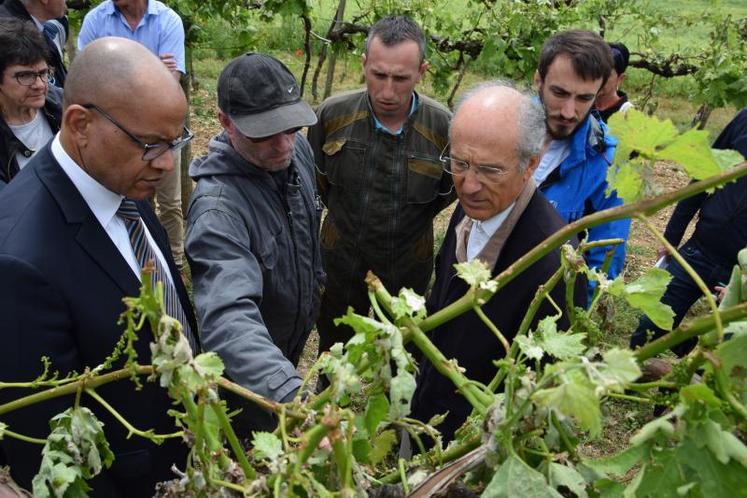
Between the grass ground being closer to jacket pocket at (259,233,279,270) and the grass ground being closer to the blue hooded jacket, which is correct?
the blue hooded jacket

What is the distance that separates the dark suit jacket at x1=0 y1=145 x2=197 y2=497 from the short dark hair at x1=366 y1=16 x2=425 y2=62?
6.43 ft

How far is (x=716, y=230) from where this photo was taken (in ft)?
12.3

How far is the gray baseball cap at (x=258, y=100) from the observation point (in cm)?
258

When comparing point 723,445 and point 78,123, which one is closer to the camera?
point 723,445

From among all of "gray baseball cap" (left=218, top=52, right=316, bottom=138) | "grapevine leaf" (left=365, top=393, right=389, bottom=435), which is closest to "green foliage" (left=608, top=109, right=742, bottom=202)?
"grapevine leaf" (left=365, top=393, right=389, bottom=435)

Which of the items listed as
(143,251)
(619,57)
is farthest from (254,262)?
(619,57)

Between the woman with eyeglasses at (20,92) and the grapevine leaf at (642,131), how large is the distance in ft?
10.2

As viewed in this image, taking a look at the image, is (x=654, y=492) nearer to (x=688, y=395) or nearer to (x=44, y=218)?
(x=688, y=395)

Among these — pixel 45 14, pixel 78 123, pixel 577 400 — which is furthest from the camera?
pixel 45 14

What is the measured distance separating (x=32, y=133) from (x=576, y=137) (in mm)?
2620

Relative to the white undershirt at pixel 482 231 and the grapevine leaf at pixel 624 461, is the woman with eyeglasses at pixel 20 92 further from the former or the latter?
the grapevine leaf at pixel 624 461

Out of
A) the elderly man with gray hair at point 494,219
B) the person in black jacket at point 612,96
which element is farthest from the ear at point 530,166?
the person in black jacket at point 612,96

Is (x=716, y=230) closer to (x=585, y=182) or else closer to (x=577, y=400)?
(x=585, y=182)

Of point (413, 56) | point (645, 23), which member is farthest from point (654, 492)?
point (645, 23)
